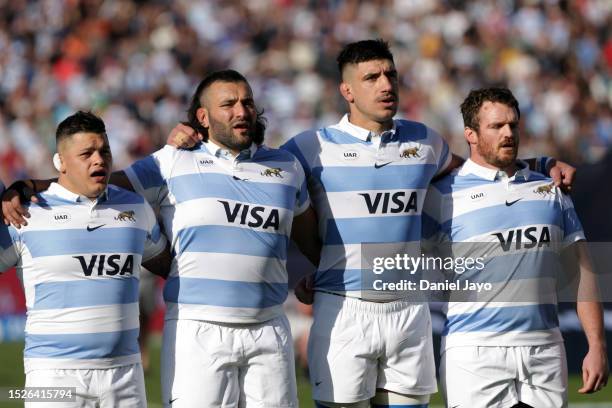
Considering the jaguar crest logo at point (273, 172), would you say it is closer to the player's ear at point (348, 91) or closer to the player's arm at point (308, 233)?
the player's arm at point (308, 233)

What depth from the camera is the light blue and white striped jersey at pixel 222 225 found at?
6.64m

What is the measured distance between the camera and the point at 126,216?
661cm

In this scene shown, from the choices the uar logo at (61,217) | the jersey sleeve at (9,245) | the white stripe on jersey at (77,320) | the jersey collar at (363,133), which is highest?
the jersey collar at (363,133)

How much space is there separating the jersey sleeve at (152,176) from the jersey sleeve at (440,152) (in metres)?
1.55

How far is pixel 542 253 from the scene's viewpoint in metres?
6.76

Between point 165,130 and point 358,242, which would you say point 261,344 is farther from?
point 165,130

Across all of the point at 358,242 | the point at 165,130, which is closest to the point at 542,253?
the point at 358,242

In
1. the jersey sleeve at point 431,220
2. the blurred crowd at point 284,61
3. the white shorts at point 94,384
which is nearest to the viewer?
the white shorts at point 94,384

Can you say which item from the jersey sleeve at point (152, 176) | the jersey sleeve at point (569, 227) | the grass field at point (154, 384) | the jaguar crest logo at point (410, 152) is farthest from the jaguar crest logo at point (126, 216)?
the grass field at point (154, 384)

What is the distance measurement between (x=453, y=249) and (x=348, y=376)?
36.3 inches

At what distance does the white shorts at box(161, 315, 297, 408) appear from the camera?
6.56 meters

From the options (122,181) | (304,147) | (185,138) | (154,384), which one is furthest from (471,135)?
(154,384)

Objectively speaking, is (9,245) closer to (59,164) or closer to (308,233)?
(59,164)

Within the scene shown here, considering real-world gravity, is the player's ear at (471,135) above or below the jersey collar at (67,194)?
above
